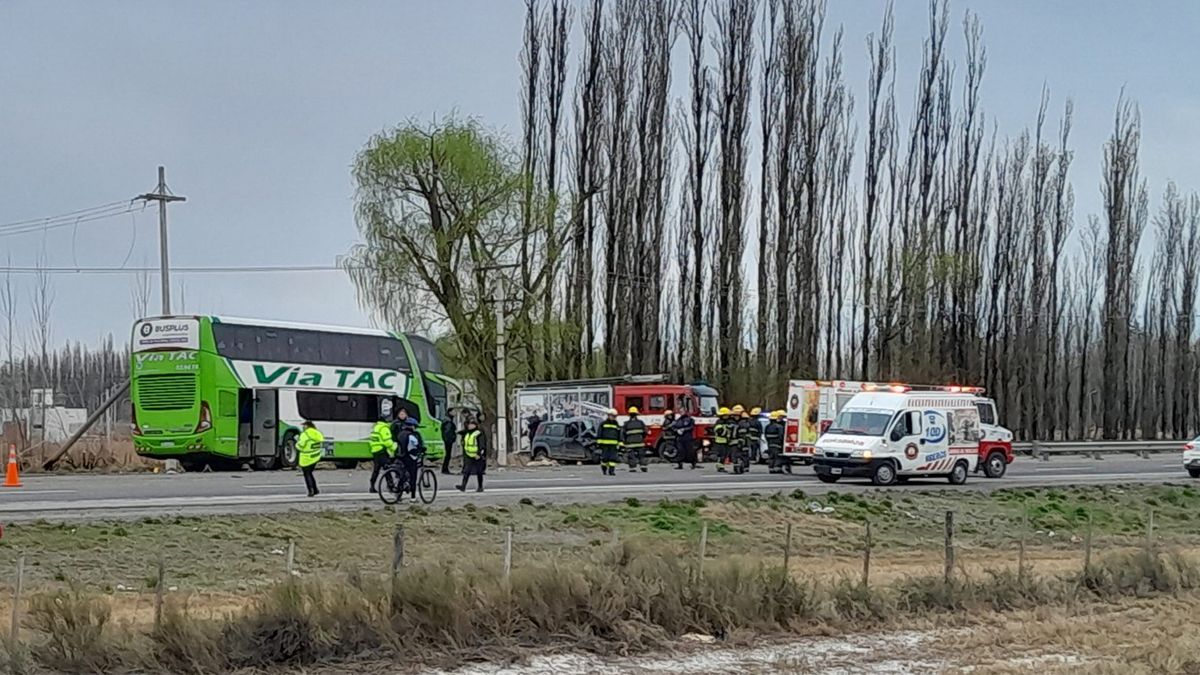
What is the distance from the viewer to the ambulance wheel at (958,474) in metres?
34.1

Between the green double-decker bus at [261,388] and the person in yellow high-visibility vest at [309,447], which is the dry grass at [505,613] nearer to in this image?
the person in yellow high-visibility vest at [309,447]

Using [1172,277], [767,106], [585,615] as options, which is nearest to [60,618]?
[585,615]

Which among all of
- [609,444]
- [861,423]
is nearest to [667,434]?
[609,444]

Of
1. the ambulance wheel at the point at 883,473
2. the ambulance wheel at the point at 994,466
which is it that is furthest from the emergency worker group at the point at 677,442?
the ambulance wheel at the point at 994,466

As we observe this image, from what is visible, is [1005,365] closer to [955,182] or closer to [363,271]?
[955,182]

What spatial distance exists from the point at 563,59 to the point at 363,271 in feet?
38.0

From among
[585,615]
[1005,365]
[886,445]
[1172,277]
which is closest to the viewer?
[585,615]

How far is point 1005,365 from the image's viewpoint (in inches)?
2653

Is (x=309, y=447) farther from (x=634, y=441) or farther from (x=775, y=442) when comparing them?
(x=775, y=442)

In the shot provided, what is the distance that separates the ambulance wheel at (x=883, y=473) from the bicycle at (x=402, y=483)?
11.8 metres

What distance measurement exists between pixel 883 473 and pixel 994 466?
20.7 feet

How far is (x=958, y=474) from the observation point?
112 ft

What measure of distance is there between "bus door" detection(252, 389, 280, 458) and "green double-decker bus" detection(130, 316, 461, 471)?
3cm

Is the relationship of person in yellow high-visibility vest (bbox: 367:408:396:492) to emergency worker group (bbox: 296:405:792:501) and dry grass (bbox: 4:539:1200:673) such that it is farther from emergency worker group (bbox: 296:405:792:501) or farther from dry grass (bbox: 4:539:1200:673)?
dry grass (bbox: 4:539:1200:673)
